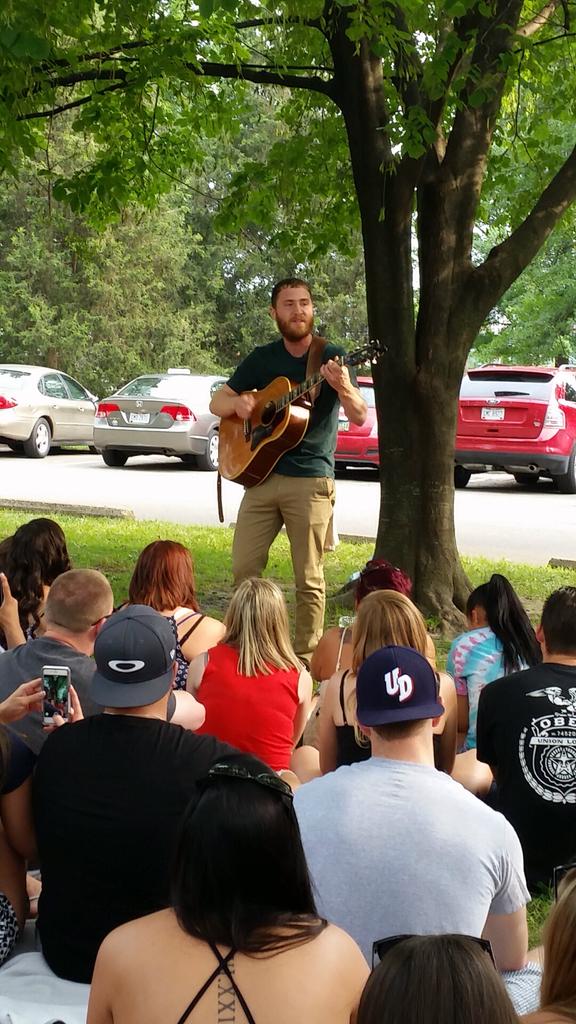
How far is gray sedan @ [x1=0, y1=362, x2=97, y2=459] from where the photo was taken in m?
20.6

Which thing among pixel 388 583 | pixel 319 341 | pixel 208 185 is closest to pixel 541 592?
pixel 319 341

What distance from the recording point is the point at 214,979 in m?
2.12

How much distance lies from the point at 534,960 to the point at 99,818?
132 centimetres

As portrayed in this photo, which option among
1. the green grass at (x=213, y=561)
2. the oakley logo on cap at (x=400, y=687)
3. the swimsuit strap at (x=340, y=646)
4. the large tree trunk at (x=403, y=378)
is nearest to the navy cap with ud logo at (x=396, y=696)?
the oakley logo on cap at (x=400, y=687)

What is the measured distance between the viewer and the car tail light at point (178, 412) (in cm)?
1875

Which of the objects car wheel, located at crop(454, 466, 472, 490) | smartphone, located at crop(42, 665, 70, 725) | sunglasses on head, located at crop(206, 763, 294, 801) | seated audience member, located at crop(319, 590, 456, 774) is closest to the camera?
sunglasses on head, located at crop(206, 763, 294, 801)

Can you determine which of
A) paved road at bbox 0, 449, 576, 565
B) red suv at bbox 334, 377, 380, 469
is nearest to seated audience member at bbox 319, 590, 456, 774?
paved road at bbox 0, 449, 576, 565

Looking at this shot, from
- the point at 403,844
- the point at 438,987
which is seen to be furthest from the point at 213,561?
the point at 438,987

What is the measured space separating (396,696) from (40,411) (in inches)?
733

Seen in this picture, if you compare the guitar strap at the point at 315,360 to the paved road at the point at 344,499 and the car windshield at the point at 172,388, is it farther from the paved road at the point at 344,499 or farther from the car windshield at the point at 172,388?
the car windshield at the point at 172,388

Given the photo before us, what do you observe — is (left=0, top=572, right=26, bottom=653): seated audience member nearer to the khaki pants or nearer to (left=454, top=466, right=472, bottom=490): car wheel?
the khaki pants

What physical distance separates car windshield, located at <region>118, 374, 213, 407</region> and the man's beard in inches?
485

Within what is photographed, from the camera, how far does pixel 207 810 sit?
2.24 m

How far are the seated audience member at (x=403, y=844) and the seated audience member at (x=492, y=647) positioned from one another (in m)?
1.93
